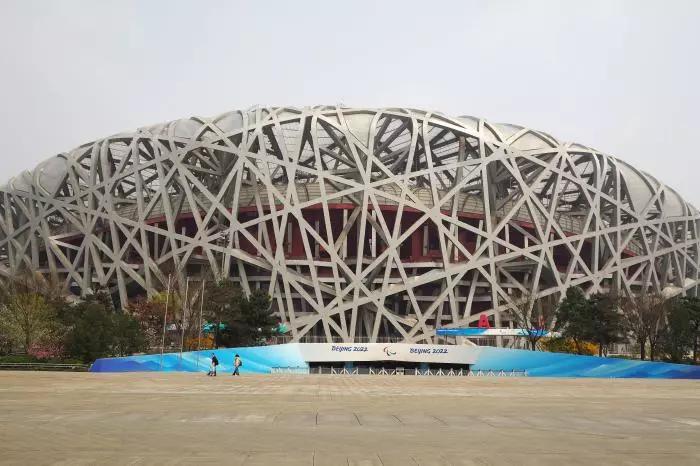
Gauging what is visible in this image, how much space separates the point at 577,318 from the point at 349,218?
1996cm

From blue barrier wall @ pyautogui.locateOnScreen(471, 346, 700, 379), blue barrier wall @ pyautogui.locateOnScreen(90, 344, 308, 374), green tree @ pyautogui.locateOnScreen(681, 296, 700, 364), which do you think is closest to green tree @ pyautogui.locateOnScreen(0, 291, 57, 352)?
blue barrier wall @ pyautogui.locateOnScreen(90, 344, 308, 374)

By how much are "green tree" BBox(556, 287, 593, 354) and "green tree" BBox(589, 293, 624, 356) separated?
0.30 meters

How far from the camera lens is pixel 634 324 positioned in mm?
48344

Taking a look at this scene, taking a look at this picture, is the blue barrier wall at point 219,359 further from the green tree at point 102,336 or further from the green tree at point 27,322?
the green tree at point 27,322

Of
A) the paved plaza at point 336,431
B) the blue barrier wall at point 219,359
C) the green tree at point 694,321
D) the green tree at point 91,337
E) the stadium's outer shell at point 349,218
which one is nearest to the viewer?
the paved plaza at point 336,431

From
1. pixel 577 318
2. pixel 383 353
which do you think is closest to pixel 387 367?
pixel 383 353

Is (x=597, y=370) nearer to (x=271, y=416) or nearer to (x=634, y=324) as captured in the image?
(x=634, y=324)

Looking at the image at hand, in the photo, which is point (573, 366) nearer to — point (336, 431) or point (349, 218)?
point (349, 218)

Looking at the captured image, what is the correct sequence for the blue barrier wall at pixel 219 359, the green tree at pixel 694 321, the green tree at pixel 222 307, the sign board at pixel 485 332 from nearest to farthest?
the blue barrier wall at pixel 219 359 < the green tree at pixel 694 321 < the green tree at pixel 222 307 < the sign board at pixel 485 332

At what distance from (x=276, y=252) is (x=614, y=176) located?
31.6m

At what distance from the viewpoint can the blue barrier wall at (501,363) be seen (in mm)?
37875

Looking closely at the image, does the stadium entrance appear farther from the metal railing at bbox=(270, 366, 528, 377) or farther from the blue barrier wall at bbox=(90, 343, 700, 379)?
the blue barrier wall at bbox=(90, 343, 700, 379)

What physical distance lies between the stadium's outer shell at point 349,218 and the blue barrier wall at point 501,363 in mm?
8469

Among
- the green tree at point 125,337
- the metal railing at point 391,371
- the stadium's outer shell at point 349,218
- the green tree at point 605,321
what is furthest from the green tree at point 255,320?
the green tree at point 605,321
